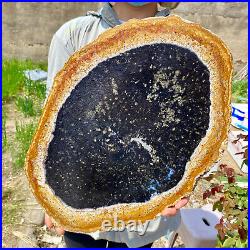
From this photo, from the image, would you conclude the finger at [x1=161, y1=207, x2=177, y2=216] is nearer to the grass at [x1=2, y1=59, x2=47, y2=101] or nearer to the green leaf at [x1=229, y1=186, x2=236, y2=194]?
the green leaf at [x1=229, y1=186, x2=236, y2=194]

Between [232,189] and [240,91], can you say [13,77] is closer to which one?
[240,91]

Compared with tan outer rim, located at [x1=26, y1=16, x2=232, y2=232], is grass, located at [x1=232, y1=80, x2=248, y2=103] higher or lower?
lower

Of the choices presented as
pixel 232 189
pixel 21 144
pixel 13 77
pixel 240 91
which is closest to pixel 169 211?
pixel 232 189

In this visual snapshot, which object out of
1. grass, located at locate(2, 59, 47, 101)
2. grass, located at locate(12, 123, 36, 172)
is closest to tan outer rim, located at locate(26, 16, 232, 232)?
grass, located at locate(12, 123, 36, 172)

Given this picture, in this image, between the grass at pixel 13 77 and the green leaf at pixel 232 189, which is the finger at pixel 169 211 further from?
the grass at pixel 13 77

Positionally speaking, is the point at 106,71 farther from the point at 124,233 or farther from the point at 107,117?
the point at 124,233
